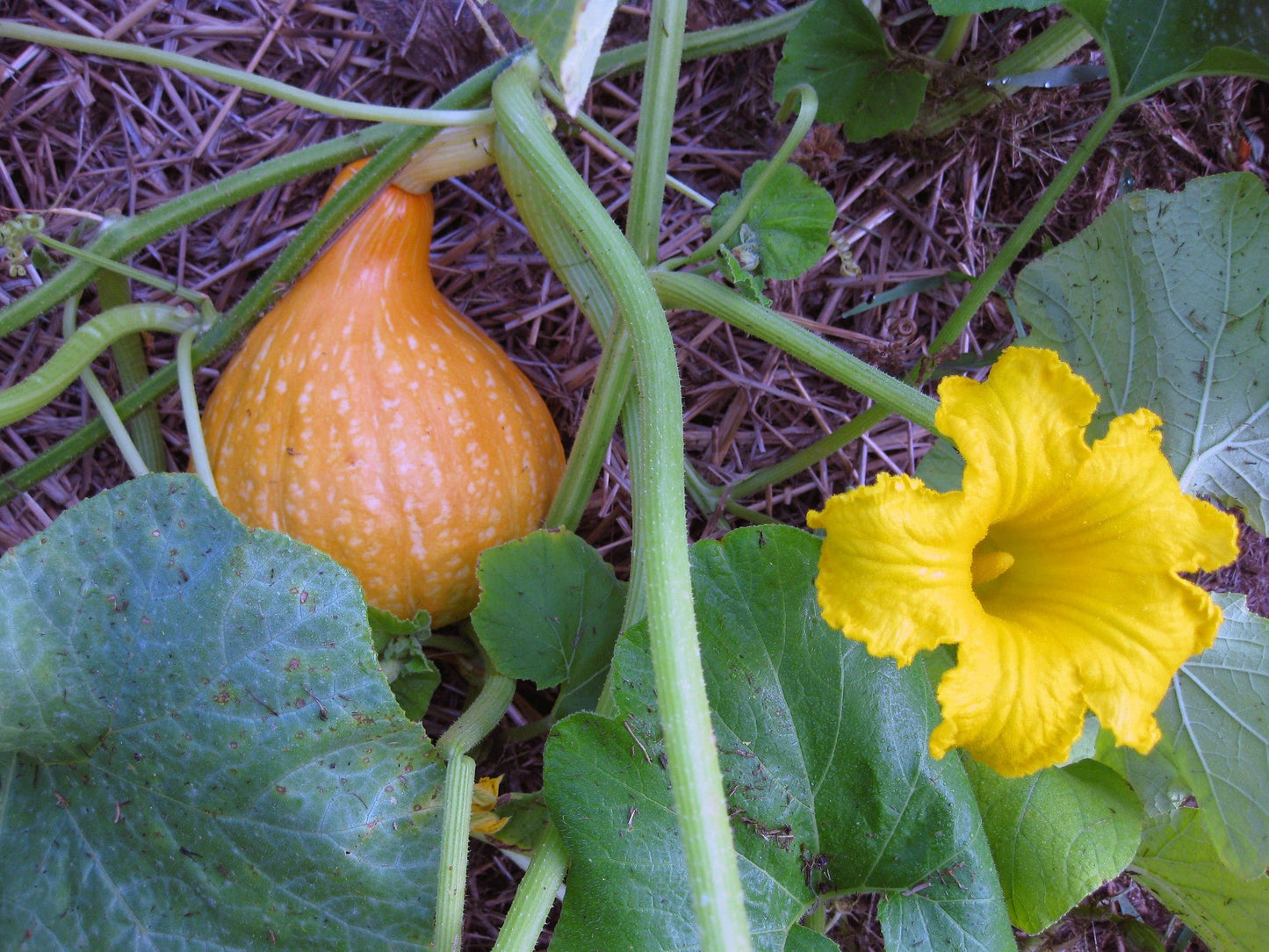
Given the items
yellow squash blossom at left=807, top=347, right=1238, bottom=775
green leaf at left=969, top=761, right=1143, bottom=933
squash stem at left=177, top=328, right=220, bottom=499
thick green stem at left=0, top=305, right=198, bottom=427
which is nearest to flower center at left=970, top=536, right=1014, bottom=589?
yellow squash blossom at left=807, top=347, right=1238, bottom=775

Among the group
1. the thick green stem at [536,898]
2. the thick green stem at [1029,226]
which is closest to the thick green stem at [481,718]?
the thick green stem at [536,898]

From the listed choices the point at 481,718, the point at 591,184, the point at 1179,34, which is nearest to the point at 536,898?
the point at 481,718

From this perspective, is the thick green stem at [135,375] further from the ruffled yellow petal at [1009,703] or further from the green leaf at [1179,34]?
the green leaf at [1179,34]

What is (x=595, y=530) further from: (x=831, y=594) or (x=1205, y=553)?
(x=1205, y=553)

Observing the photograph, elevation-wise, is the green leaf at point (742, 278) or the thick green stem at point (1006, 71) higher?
the green leaf at point (742, 278)

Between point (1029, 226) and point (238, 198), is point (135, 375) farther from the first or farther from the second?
point (1029, 226)
